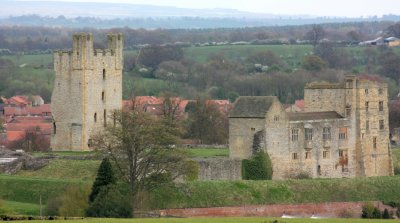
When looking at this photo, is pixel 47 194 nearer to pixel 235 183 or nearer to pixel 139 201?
pixel 139 201

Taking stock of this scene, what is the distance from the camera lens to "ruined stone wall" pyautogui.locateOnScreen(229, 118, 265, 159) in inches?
2584

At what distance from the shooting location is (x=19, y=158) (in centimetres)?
6569

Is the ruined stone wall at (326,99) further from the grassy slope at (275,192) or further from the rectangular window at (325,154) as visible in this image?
the grassy slope at (275,192)

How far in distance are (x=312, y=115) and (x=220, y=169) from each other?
A: 6.08m

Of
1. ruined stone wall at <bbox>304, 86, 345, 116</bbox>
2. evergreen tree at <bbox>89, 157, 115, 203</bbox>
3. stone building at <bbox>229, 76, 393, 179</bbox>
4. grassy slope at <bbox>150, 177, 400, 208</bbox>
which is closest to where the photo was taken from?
evergreen tree at <bbox>89, 157, 115, 203</bbox>

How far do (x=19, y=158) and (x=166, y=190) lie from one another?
942 cm

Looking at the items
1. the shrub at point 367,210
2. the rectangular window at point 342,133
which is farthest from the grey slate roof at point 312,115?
the shrub at point 367,210

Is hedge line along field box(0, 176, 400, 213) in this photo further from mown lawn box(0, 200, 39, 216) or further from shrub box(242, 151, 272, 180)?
shrub box(242, 151, 272, 180)

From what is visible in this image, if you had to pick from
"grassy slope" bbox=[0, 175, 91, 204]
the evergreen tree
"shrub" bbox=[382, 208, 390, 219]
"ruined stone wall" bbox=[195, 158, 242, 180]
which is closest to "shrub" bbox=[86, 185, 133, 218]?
the evergreen tree

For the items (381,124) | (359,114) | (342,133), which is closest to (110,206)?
(342,133)

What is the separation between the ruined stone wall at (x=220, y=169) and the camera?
2554 inches

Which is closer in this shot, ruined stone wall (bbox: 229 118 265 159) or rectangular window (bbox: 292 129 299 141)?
ruined stone wall (bbox: 229 118 265 159)

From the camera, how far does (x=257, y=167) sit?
65812 millimetres

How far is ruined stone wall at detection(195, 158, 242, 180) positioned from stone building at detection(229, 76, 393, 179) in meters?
0.64
